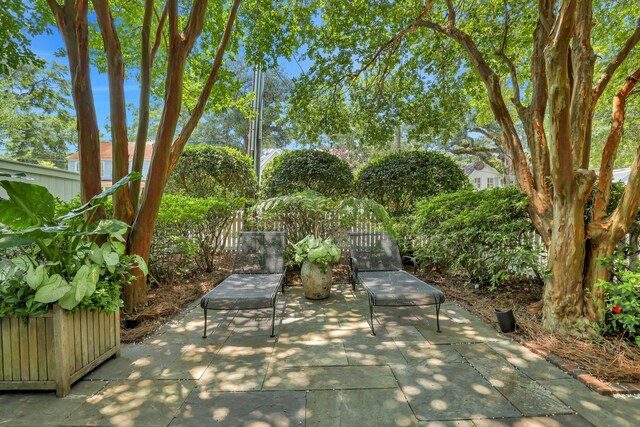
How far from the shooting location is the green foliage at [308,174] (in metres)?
7.01

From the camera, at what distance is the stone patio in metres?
1.95

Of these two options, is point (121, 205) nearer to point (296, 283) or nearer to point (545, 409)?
point (296, 283)

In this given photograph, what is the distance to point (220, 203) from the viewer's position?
551cm

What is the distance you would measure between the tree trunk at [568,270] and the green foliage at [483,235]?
416 mm

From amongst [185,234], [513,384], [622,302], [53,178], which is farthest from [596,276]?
[53,178]

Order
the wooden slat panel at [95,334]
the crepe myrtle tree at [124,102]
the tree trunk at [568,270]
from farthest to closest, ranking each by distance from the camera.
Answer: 1. the crepe myrtle tree at [124,102]
2. the tree trunk at [568,270]
3. the wooden slat panel at [95,334]

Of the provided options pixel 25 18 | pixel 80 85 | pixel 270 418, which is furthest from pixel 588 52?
pixel 25 18

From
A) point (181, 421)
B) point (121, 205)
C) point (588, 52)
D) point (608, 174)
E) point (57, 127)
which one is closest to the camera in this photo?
point (181, 421)

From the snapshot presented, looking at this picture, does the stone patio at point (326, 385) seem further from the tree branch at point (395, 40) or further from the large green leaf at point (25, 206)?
the tree branch at point (395, 40)

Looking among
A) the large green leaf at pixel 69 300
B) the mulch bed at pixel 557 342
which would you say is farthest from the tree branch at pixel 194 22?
the mulch bed at pixel 557 342

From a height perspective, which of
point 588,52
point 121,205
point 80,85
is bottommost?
point 121,205

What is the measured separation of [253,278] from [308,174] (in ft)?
11.0

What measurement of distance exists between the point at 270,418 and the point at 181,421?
0.56 meters

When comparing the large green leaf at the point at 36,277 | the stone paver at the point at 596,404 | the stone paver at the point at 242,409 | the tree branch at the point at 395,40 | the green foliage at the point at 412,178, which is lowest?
Answer: the stone paver at the point at 242,409
